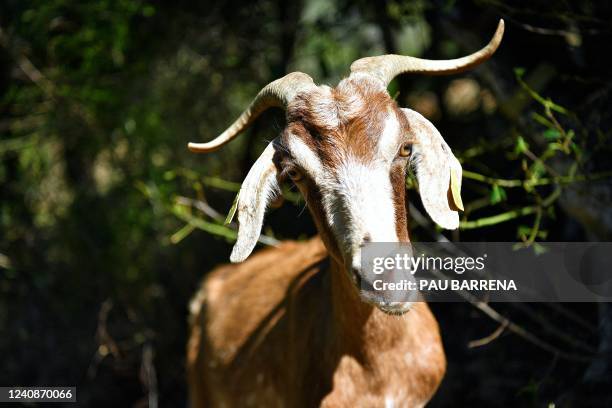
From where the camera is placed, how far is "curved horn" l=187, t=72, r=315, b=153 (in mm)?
3898

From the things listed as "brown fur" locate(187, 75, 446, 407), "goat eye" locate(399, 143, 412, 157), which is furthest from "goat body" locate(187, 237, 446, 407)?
"goat eye" locate(399, 143, 412, 157)

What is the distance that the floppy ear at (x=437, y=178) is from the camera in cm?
366

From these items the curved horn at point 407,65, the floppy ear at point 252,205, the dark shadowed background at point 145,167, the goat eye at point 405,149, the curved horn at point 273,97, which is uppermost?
the curved horn at point 407,65

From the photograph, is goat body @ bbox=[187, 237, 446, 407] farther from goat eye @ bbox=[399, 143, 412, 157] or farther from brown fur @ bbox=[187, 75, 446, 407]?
goat eye @ bbox=[399, 143, 412, 157]

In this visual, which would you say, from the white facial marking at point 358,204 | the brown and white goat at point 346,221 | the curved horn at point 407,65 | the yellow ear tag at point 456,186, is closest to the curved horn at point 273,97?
the brown and white goat at point 346,221

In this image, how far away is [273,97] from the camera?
13.1 feet

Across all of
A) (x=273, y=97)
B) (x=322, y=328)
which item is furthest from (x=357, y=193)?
(x=322, y=328)

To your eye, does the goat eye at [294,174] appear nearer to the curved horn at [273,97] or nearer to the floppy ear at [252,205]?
the floppy ear at [252,205]

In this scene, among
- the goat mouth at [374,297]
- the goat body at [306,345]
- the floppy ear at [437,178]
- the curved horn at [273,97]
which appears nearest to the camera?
the goat mouth at [374,297]

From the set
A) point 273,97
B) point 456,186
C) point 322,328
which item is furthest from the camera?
point 322,328

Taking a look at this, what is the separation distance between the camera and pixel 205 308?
21.1ft

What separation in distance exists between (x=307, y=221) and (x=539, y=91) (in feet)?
10.0

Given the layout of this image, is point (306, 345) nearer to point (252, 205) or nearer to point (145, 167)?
point (252, 205)

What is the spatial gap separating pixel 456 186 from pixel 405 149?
0.29 metres
